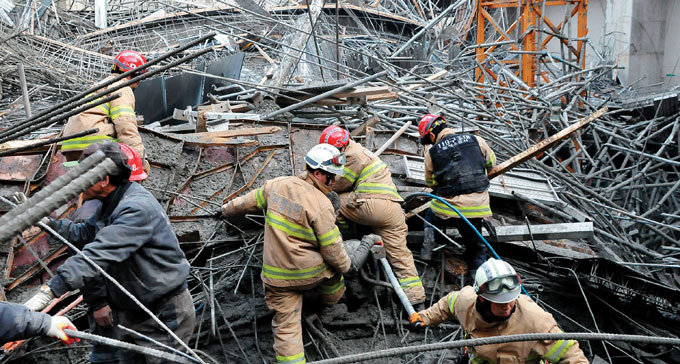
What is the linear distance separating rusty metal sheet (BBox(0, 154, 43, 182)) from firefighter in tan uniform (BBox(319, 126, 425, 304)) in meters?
2.64

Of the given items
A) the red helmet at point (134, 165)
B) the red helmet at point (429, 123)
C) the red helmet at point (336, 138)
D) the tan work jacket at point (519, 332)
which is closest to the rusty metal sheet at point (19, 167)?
the red helmet at point (134, 165)

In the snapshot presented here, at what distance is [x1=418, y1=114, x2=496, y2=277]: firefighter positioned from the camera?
5910mm

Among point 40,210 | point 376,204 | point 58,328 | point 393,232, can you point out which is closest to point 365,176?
point 376,204

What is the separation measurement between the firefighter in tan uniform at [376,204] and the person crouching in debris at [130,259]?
7.37ft

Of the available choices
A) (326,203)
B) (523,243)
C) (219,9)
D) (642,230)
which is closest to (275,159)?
(326,203)

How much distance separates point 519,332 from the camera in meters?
3.82

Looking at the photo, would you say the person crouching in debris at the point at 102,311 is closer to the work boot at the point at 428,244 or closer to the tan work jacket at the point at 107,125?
the tan work jacket at the point at 107,125

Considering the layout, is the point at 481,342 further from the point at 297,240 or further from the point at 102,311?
the point at 102,311

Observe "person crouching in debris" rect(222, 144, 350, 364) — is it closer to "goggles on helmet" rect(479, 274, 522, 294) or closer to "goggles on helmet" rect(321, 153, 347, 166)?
"goggles on helmet" rect(321, 153, 347, 166)

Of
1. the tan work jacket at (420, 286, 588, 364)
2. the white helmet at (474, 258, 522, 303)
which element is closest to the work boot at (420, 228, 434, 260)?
the tan work jacket at (420, 286, 588, 364)

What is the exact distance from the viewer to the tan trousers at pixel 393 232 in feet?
18.9

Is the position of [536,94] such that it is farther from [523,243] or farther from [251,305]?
[251,305]

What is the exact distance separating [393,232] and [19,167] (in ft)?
11.5

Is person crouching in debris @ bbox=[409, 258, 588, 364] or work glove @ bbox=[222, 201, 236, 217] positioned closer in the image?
person crouching in debris @ bbox=[409, 258, 588, 364]
